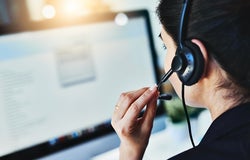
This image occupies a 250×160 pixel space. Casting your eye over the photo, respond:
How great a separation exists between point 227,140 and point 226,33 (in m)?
0.17


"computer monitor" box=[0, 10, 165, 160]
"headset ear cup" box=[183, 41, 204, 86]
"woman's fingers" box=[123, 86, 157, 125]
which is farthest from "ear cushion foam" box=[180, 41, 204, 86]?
"computer monitor" box=[0, 10, 165, 160]

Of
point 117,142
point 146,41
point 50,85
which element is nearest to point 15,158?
point 50,85

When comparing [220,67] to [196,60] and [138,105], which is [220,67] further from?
[138,105]

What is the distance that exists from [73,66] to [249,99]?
0.45m

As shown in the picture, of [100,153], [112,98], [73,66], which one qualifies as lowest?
[100,153]

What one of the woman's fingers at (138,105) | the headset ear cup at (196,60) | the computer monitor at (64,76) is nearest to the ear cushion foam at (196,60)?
the headset ear cup at (196,60)

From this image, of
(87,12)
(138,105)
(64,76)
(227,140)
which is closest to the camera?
(227,140)

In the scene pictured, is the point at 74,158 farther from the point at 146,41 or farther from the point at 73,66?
the point at 146,41

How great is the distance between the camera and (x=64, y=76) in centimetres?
91

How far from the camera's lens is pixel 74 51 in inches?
37.0

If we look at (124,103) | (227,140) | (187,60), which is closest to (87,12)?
(124,103)

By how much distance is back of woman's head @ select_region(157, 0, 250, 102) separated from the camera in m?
0.60

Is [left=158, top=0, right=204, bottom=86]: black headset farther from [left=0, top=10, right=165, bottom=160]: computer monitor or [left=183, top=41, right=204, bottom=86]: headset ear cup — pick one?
[left=0, top=10, right=165, bottom=160]: computer monitor

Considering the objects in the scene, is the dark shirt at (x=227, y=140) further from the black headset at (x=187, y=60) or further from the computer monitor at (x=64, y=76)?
the computer monitor at (x=64, y=76)
